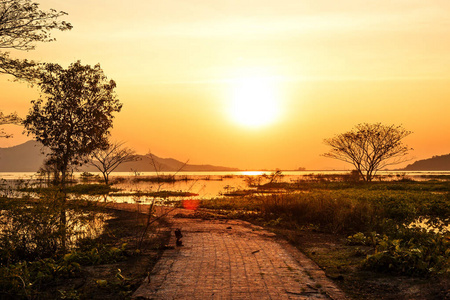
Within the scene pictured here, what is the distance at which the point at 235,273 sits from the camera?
25.8ft

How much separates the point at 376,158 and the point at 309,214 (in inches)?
1619

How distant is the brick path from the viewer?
6.68 metres

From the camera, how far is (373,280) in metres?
7.83

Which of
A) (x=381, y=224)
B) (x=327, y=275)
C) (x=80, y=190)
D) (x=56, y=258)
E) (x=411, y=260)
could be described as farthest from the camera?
(x=80, y=190)

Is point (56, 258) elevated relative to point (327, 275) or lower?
elevated

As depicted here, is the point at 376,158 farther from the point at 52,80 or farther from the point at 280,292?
the point at 280,292

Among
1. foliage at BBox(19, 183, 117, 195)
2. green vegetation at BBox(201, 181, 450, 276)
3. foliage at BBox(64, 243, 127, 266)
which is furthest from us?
foliage at BBox(19, 183, 117, 195)

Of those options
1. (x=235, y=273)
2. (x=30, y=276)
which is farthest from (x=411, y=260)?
(x=30, y=276)

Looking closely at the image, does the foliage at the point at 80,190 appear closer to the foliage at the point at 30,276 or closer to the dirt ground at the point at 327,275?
the dirt ground at the point at 327,275

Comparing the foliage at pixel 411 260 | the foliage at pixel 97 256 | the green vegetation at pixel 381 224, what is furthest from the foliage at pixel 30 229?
the green vegetation at pixel 381 224

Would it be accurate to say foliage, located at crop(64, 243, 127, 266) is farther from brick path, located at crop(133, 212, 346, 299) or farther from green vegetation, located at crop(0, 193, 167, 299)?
brick path, located at crop(133, 212, 346, 299)

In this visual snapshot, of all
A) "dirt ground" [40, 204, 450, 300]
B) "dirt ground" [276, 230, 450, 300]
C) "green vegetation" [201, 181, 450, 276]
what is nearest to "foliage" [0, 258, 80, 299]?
"dirt ground" [40, 204, 450, 300]

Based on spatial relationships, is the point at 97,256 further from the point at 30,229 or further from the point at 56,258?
the point at 30,229

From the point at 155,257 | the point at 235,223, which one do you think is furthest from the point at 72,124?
the point at 155,257
